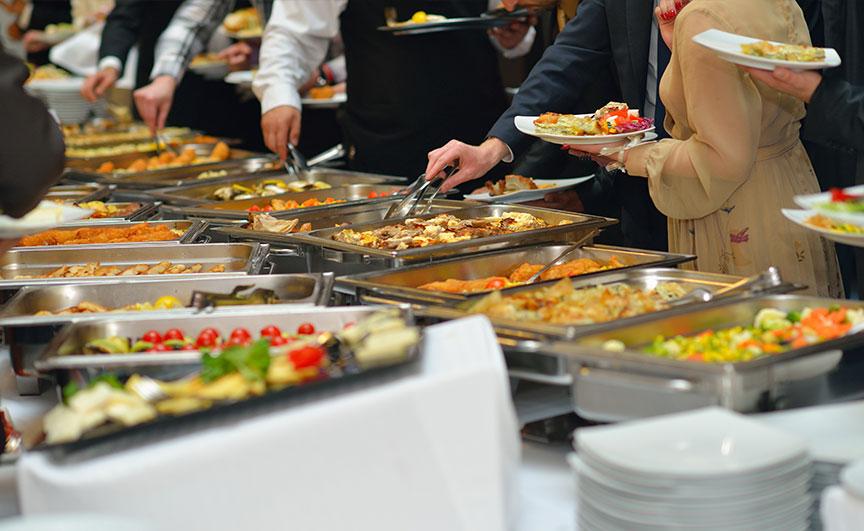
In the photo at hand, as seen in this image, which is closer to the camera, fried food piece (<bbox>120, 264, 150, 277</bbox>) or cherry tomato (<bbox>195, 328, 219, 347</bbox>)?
cherry tomato (<bbox>195, 328, 219, 347</bbox>)

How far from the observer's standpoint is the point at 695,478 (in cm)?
115

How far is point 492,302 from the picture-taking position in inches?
70.4

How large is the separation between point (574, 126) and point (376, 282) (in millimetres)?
721

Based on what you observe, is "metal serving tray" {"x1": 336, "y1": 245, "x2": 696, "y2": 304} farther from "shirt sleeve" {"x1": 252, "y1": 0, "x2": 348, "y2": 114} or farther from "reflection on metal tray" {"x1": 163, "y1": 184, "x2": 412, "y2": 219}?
"shirt sleeve" {"x1": 252, "y1": 0, "x2": 348, "y2": 114}

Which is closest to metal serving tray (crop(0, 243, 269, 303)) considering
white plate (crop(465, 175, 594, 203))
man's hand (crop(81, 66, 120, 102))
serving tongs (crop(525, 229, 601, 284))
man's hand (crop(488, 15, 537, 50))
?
serving tongs (crop(525, 229, 601, 284))

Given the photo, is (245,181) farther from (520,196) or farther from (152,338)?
(152,338)

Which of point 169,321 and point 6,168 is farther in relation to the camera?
point 169,321

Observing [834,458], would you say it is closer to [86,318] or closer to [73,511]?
[73,511]

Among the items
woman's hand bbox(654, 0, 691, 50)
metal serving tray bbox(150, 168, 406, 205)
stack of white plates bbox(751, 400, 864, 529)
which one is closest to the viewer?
stack of white plates bbox(751, 400, 864, 529)

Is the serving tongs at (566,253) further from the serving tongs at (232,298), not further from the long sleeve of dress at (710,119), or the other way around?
the serving tongs at (232,298)

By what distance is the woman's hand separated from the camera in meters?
2.27

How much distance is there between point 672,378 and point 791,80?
84 centimetres

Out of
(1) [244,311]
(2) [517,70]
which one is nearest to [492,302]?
(1) [244,311]

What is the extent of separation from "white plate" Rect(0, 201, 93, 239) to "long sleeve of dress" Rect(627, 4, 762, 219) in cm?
129
